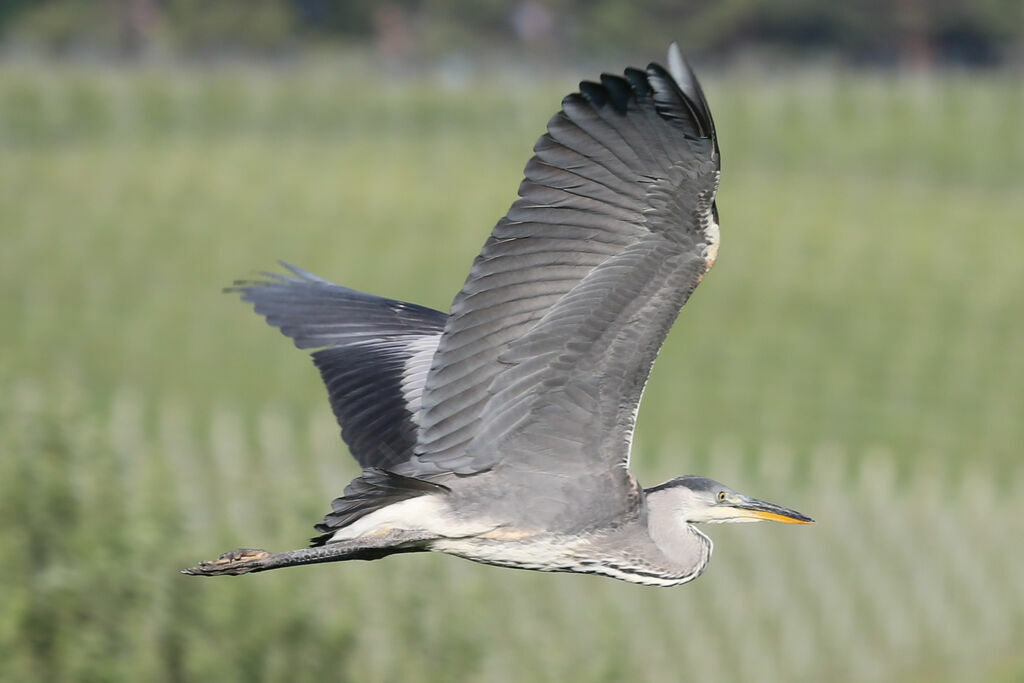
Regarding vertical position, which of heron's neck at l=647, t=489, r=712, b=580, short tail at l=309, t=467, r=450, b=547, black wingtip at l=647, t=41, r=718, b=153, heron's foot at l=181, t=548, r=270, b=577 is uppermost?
black wingtip at l=647, t=41, r=718, b=153

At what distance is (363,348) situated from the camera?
6.15 metres

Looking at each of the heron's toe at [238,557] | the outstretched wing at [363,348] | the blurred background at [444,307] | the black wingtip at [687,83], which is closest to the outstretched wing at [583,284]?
the black wingtip at [687,83]

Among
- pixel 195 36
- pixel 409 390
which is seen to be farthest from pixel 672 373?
pixel 195 36

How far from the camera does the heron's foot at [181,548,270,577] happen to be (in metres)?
5.06

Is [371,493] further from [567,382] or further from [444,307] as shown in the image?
[444,307]

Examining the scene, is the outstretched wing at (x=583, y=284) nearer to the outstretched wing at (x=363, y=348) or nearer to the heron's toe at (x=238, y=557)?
the heron's toe at (x=238, y=557)

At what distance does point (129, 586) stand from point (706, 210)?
4191mm

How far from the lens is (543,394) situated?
4863 mm

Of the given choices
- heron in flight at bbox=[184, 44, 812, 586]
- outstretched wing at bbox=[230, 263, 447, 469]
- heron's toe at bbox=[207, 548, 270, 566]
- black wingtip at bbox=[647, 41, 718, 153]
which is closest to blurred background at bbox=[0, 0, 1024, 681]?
outstretched wing at bbox=[230, 263, 447, 469]

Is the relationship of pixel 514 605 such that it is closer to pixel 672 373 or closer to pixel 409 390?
pixel 409 390

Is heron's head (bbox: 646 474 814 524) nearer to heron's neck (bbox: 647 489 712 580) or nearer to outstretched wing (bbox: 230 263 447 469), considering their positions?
heron's neck (bbox: 647 489 712 580)

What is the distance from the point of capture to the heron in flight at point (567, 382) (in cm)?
440

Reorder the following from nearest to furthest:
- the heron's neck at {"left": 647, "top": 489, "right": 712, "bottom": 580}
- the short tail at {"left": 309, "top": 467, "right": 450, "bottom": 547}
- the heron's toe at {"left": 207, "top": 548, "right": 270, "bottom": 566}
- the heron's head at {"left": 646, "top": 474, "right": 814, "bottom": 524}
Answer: the short tail at {"left": 309, "top": 467, "right": 450, "bottom": 547}
the heron's toe at {"left": 207, "top": 548, "right": 270, "bottom": 566}
the heron's neck at {"left": 647, "top": 489, "right": 712, "bottom": 580}
the heron's head at {"left": 646, "top": 474, "right": 814, "bottom": 524}

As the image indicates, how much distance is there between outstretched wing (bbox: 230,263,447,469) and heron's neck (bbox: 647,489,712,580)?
87cm
